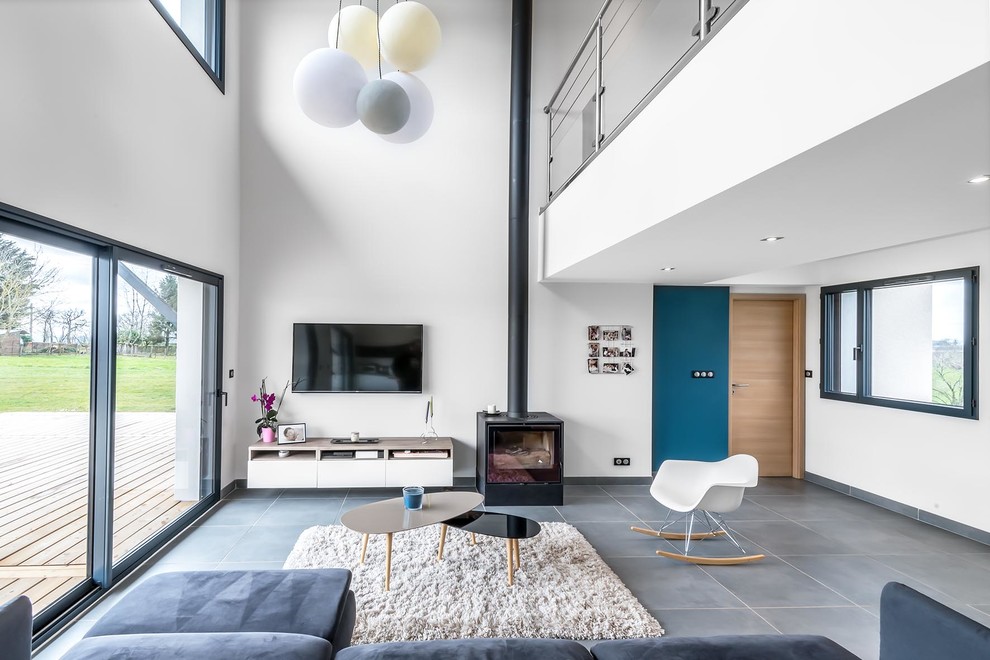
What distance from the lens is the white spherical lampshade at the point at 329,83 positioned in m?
2.54

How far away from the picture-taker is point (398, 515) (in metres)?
3.00

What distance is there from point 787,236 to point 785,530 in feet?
8.11

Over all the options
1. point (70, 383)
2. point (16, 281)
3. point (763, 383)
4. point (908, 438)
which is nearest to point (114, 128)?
point (16, 281)

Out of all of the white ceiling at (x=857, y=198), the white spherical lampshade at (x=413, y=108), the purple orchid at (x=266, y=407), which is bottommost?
the purple orchid at (x=266, y=407)

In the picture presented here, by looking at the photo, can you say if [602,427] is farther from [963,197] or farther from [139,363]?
[139,363]

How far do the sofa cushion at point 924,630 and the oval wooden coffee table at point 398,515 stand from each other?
2.04 meters

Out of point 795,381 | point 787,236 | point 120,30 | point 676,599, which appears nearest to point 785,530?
point 676,599

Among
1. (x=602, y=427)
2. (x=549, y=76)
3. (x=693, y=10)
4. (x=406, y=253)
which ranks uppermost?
(x=549, y=76)

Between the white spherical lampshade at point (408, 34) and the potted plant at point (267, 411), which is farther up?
the white spherical lampshade at point (408, 34)

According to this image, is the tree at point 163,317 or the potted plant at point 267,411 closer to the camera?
the tree at point 163,317

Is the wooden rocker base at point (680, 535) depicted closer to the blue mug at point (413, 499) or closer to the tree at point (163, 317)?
the blue mug at point (413, 499)

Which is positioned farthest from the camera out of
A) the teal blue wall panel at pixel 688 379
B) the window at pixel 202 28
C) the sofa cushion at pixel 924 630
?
the teal blue wall panel at pixel 688 379

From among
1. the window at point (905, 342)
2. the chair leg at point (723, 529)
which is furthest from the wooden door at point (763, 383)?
the chair leg at point (723, 529)

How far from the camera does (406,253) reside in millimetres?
4945
